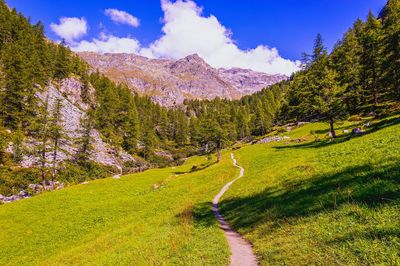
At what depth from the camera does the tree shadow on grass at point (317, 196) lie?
1156 centimetres

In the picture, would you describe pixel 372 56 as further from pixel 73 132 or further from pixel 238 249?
pixel 73 132

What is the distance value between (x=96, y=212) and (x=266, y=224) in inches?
1097

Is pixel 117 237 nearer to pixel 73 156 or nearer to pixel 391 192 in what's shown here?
pixel 391 192

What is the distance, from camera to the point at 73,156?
84250 millimetres

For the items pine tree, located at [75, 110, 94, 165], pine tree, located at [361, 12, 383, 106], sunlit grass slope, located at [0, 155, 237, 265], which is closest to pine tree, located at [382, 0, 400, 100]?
pine tree, located at [361, 12, 383, 106]

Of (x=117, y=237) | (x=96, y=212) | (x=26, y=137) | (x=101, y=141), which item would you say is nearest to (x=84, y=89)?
(x=101, y=141)

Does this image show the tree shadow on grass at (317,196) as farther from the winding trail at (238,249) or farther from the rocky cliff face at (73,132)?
the rocky cliff face at (73,132)

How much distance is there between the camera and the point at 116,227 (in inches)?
1095

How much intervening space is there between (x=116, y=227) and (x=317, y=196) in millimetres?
21742

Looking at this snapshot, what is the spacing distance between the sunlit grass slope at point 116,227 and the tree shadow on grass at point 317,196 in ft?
7.86

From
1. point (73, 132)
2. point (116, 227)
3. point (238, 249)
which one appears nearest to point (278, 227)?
point (238, 249)

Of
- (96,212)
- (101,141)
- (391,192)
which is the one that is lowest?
(96,212)

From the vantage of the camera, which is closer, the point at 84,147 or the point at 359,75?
the point at 359,75

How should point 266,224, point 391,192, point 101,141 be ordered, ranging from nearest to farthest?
point 391,192 → point 266,224 → point 101,141
